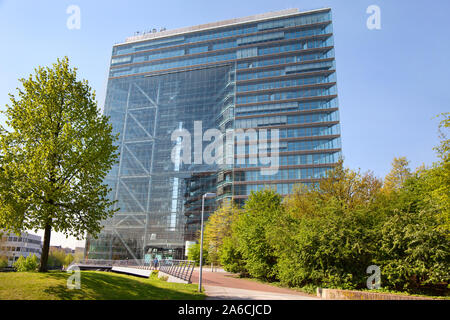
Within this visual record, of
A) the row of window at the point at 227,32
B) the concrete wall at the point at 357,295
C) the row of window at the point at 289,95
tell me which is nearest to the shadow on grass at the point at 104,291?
the concrete wall at the point at 357,295

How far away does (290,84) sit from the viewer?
3223 inches

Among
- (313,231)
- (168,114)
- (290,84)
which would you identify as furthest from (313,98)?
(313,231)

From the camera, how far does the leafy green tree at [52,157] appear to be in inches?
595

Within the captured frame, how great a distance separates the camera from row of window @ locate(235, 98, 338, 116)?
78.4 meters

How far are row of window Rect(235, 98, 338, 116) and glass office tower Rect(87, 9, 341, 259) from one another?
26cm

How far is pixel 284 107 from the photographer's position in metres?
80.4

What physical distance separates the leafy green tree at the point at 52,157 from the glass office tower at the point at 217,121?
59.9m

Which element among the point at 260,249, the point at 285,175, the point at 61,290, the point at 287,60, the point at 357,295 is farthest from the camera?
the point at 287,60

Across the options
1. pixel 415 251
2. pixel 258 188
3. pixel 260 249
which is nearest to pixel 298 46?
pixel 258 188

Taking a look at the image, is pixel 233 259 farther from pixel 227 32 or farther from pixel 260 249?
Answer: pixel 227 32

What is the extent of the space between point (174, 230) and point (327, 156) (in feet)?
140

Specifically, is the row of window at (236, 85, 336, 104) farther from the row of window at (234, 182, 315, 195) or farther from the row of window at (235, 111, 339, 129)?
the row of window at (234, 182, 315, 195)

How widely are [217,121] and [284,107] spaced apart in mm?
18613
